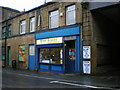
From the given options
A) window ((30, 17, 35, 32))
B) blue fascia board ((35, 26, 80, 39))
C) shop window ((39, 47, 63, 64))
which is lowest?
shop window ((39, 47, 63, 64))

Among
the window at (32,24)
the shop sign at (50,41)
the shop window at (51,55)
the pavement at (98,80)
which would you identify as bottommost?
the pavement at (98,80)

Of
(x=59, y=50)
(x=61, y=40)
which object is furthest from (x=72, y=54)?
(x=61, y=40)

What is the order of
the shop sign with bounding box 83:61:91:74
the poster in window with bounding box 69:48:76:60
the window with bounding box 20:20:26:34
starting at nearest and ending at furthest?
the shop sign with bounding box 83:61:91:74 → the poster in window with bounding box 69:48:76:60 → the window with bounding box 20:20:26:34

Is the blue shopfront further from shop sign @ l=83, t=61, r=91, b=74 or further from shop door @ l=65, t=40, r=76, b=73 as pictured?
shop sign @ l=83, t=61, r=91, b=74

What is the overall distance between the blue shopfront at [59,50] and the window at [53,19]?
0.80 meters

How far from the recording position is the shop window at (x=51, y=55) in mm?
13766

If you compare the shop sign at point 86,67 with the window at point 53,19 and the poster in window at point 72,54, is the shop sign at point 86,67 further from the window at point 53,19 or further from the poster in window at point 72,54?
the window at point 53,19

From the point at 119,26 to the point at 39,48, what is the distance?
907 centimetres

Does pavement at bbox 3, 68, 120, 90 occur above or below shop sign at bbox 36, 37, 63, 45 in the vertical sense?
below

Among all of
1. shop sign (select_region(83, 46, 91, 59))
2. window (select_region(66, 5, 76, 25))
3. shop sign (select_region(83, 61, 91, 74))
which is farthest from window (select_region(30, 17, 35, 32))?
shop sign (select_region(83, 61, 91, 74))

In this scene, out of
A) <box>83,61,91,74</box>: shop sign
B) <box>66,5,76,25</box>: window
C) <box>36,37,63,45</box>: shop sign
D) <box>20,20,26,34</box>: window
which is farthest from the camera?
<box>20,20,26,34</box>: window

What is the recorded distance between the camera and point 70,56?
42.8ft

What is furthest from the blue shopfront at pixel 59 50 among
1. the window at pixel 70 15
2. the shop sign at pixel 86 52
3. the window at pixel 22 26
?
the window at pixel 22 26

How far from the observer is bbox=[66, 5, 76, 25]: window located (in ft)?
42.5
